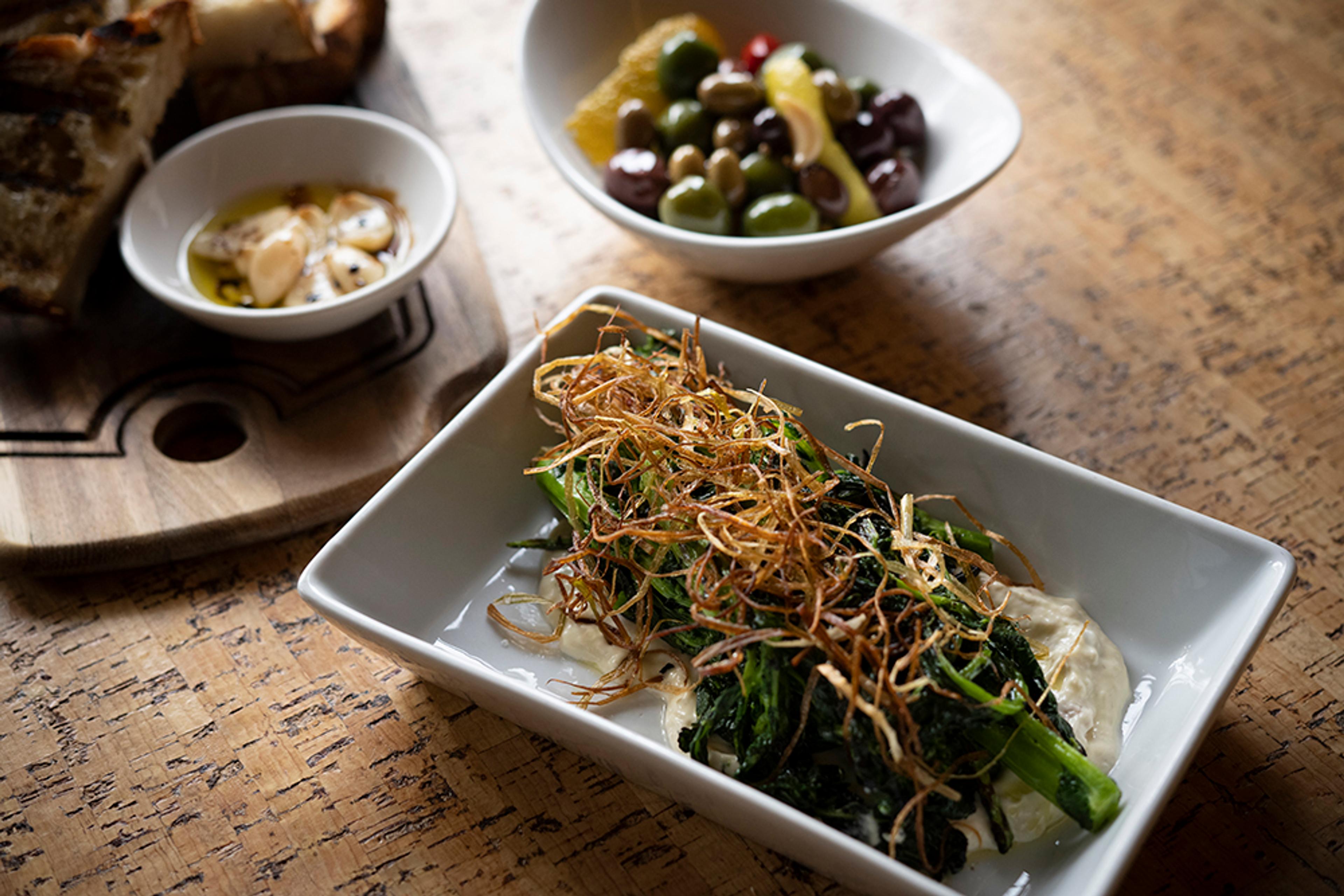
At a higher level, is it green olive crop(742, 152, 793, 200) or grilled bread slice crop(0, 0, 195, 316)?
green olive crop(742, 152, 793, 200)

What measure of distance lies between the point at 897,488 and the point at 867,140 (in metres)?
0.85

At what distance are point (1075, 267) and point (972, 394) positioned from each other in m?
0.46

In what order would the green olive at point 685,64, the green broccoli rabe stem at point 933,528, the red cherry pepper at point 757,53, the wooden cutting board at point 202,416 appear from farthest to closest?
the red cherry pepper at point 757,53 < the green olive at point 685,64 < the wooden cutting board at point 202,416 < the green broccoli rabe stem at point 933,528

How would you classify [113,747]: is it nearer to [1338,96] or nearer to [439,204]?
[439,204]

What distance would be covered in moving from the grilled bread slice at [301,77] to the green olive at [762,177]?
3.37 feet

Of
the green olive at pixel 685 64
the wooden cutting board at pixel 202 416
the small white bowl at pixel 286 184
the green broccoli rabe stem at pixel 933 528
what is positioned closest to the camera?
the green broccoli rabe stem at pixel 933 528

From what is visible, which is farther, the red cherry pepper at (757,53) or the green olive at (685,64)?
the red cherry pepper at (757,53)

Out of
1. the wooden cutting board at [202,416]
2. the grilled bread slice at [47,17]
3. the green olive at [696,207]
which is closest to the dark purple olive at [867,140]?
the green olive at [696,207]

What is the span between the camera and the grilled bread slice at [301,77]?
7.70 ft

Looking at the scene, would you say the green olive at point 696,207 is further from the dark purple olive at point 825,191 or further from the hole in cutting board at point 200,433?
the hole in cutting board at point 200,433

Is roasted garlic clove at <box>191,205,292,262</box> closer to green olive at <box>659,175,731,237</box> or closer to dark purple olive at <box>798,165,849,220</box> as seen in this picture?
green olive at <box>659,175,731,237</box>

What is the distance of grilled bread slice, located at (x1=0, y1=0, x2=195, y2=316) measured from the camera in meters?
1.97

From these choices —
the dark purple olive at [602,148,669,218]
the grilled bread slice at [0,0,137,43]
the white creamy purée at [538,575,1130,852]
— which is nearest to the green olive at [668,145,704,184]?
the dark purple olive at [602,148,669,218]

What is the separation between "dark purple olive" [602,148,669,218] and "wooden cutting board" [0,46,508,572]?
13.0 inches
